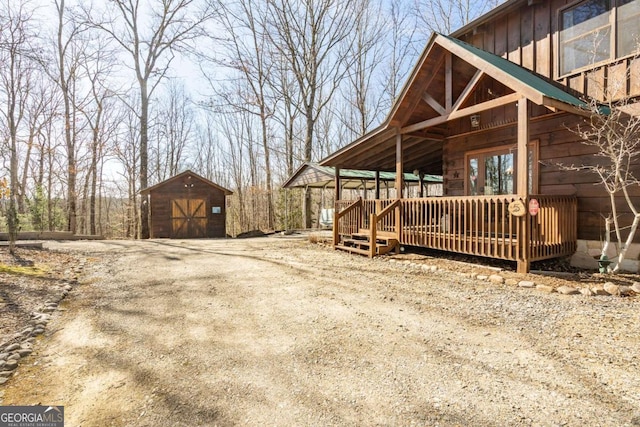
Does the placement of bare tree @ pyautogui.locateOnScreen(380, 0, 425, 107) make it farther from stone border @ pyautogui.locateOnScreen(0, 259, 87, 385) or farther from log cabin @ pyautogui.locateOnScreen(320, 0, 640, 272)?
stone border @ pyautogui.locateOnScreen(0, 259, 87, 385)

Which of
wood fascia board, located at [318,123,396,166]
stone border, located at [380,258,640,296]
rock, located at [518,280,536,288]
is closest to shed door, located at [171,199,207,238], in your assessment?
wood fascia board, located at [318,123,396,166]

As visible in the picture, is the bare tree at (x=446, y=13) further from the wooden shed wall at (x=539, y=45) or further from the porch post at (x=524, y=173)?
the porch post at (x=524, y=173)

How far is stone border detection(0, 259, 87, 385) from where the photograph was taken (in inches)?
107

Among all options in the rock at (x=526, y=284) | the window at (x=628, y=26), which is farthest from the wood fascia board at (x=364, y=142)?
the rock at (x=526, y=284)

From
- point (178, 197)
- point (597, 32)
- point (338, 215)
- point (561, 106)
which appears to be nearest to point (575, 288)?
point (561, 106)

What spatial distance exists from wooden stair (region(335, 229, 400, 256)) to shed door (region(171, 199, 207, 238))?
9296 millimetres

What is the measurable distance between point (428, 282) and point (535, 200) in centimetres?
217

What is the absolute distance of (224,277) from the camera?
5977mm

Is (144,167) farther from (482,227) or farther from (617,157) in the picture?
(617,157)

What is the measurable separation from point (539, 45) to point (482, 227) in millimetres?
5069

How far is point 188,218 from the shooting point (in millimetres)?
15992

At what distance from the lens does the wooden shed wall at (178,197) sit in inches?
614

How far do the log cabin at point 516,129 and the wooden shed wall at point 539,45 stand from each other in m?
0.02

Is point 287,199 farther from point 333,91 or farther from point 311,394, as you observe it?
point 311,394
